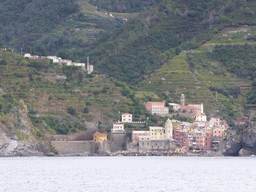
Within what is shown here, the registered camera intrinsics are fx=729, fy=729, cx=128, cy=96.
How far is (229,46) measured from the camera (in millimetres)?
149125

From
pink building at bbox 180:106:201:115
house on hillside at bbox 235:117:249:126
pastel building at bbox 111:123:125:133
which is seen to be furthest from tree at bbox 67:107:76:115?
house on hillside at bbox 235:117:249:126

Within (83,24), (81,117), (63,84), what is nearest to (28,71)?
(63,84)

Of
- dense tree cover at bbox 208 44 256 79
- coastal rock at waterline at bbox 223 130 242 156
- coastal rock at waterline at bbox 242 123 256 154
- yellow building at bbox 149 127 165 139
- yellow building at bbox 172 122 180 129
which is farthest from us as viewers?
dense tree cover at bbox 208 44 256 79

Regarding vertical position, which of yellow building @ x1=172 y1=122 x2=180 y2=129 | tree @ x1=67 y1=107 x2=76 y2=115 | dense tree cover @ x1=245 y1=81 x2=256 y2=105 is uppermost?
dense tree cover @ x1=245 y1=81 x2=256 y2=105

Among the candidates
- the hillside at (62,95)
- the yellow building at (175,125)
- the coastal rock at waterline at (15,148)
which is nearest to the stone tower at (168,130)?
the yellow building at (175,125)

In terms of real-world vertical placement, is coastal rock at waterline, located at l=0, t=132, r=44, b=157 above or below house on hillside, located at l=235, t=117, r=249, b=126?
below

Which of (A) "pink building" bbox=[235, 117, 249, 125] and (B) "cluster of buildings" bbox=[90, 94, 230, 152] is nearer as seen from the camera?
(B) "cluster of buildings" bbox=[90, 94, 230, 152]

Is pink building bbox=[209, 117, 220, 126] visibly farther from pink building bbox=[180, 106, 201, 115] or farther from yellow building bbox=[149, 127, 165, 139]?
yellow building bbox=[149, 127, 165, 139]

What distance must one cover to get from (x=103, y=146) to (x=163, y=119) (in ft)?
47.5

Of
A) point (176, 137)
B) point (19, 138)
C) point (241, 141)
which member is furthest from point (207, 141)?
point (19, 138)
